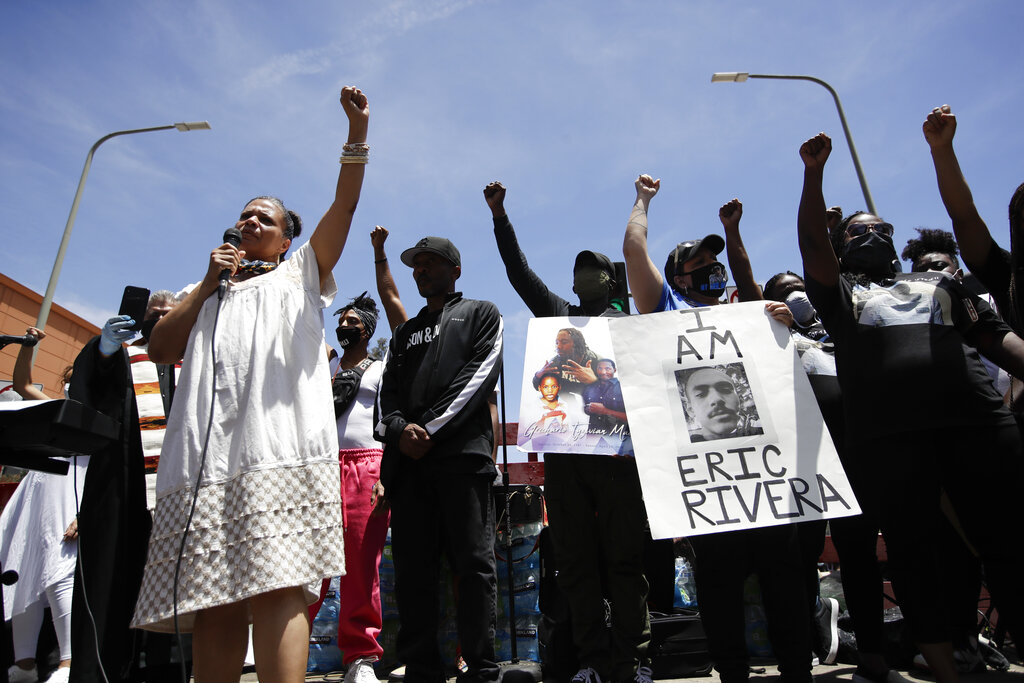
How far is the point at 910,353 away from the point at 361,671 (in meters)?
2.96

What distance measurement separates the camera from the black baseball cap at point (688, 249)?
3486 millimetres

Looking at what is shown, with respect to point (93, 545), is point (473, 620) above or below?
below

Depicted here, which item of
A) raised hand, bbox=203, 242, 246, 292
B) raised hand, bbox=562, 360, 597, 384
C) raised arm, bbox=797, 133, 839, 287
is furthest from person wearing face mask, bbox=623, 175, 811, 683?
raised hand, bbox=203, 242, 246, 292

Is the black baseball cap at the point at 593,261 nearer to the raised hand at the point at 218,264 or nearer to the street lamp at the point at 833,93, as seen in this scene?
the raised hand at the point at 218,264

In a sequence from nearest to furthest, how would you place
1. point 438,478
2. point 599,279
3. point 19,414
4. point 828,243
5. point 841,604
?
point 19,414 → point 828,243 → point 438,478 → point 599,279 → point 841,604

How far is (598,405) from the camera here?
3.28 metres

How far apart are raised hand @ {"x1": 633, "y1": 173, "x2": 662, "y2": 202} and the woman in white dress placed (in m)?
1.74

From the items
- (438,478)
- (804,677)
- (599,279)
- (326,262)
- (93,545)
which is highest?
(599,279)

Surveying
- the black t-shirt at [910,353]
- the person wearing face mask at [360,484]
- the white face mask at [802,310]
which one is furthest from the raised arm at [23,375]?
the white face mask at [802,310]

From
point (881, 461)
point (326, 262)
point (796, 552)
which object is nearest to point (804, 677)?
point (796, 552)

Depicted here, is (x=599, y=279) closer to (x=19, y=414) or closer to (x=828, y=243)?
(x=828, y=243)

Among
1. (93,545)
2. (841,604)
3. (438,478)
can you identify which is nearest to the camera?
(93,545)

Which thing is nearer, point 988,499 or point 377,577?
point 988,499

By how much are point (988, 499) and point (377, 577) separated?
290cm
